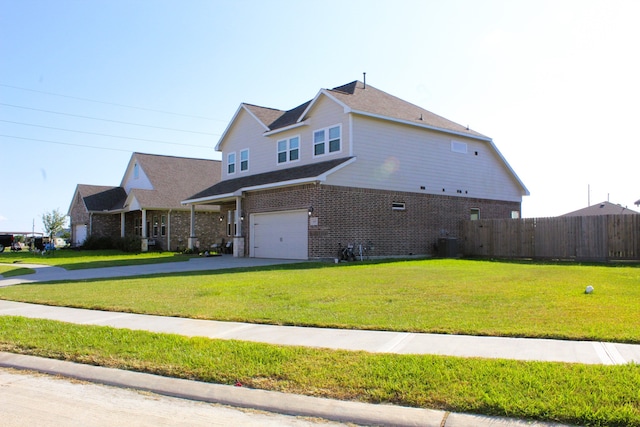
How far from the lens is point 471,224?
25.0 meters

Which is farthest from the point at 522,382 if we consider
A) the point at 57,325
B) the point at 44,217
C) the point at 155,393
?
Result: the point at 44,217

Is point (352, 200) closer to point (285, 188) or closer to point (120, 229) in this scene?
point (285, 188)

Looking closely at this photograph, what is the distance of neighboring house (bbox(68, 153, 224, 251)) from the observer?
1316 inches

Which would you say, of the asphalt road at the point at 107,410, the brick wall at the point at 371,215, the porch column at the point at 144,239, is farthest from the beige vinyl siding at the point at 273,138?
the asphalt road at the point at 107,410

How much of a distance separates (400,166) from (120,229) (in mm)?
24986

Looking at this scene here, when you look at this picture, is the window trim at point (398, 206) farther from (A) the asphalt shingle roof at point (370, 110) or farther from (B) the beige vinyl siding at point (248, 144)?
(B) the beige vinyl siding at point (248, 144)

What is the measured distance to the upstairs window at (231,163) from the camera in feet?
94.6

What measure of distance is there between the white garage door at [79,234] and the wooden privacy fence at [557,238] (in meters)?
29.4

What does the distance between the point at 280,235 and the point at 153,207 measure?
13268 millimetres

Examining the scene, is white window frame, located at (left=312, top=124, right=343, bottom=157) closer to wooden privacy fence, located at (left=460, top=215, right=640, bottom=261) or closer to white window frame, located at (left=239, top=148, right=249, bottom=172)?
white window frame, located at (left=239, top=148, right=249, bottom=172)

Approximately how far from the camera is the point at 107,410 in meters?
4.73

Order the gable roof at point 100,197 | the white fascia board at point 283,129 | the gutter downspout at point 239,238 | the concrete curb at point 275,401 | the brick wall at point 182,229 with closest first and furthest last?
the concrete curb at point 275,401, the white fascia board at point 283,129, the gutter downspout at point 239,238, the brick wall at point 182,229, the gable roof at point 100,197

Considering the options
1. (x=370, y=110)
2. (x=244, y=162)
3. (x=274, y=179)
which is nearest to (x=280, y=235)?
(x=274, y=179)

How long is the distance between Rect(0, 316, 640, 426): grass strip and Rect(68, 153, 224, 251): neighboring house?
924 inches
